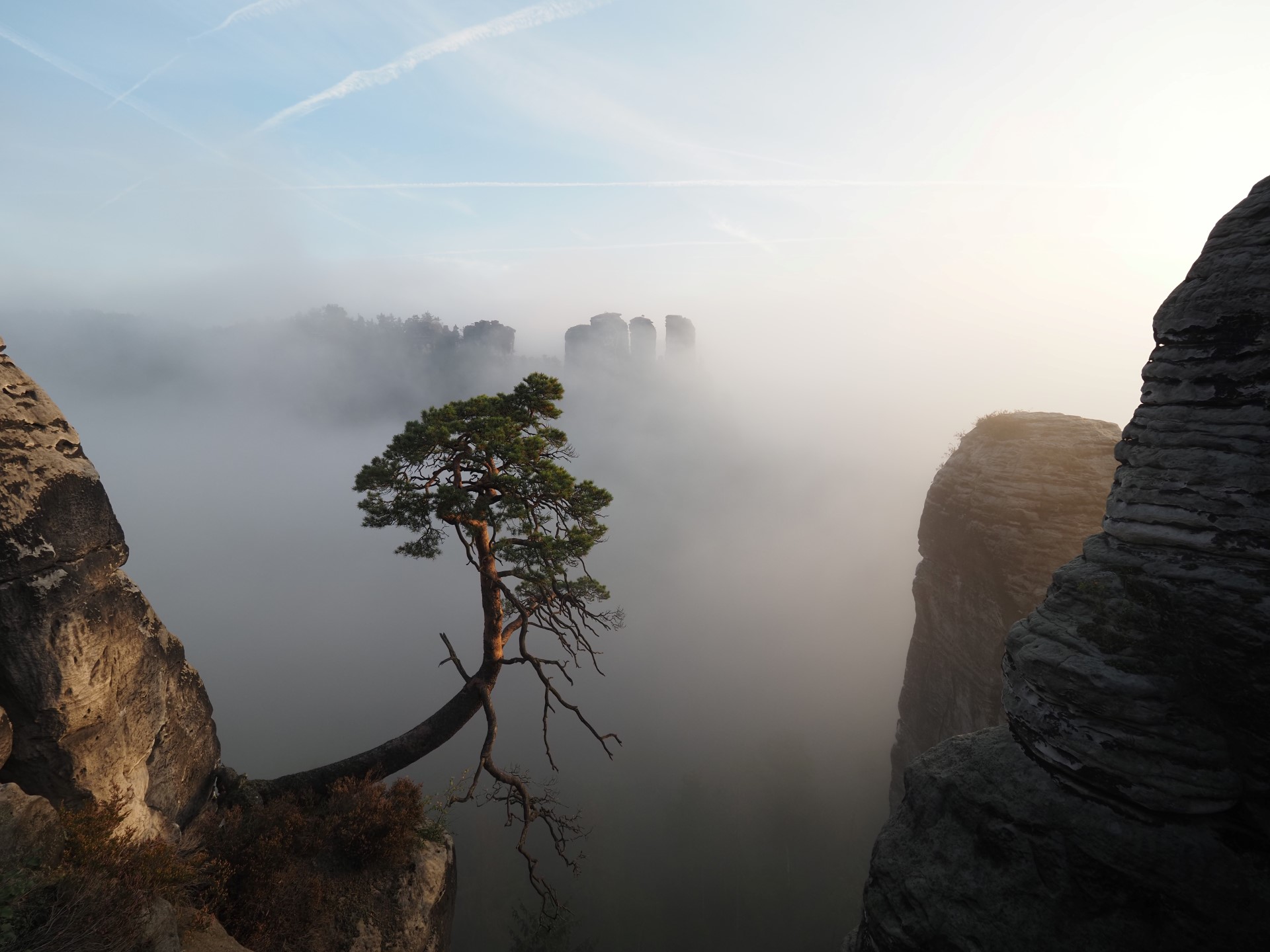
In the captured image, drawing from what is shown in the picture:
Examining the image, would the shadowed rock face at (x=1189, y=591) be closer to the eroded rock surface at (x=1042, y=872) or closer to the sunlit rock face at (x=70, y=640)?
the eroded rock surface at (x=1042, y=872)

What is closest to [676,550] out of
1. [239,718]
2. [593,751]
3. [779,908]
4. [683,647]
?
[683,647]

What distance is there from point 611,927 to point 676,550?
127694mm

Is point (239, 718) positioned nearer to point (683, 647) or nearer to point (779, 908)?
point (683, 647)

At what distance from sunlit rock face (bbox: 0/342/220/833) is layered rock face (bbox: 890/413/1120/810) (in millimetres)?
23837

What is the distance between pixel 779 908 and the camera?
125ft

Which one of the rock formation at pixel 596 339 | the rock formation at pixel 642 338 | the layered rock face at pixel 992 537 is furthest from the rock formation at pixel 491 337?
the layered rock face at pixel 992 537

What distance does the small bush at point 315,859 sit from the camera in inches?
372

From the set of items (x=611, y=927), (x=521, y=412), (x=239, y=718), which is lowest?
(x=239, y=718)

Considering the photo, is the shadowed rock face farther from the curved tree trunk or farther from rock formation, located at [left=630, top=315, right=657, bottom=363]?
rock formation, located at [left=630, top=315, right=657, bottom=363]

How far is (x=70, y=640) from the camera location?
8.48 metres

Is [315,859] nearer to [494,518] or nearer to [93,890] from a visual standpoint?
[93,890]

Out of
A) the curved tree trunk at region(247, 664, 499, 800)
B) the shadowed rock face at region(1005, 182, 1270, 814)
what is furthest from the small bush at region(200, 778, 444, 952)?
the shadowed rock face at region(1005, 182, 1270, 814)

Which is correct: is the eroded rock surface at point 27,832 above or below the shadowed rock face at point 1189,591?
below

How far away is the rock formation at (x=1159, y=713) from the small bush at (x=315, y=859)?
981 cm
